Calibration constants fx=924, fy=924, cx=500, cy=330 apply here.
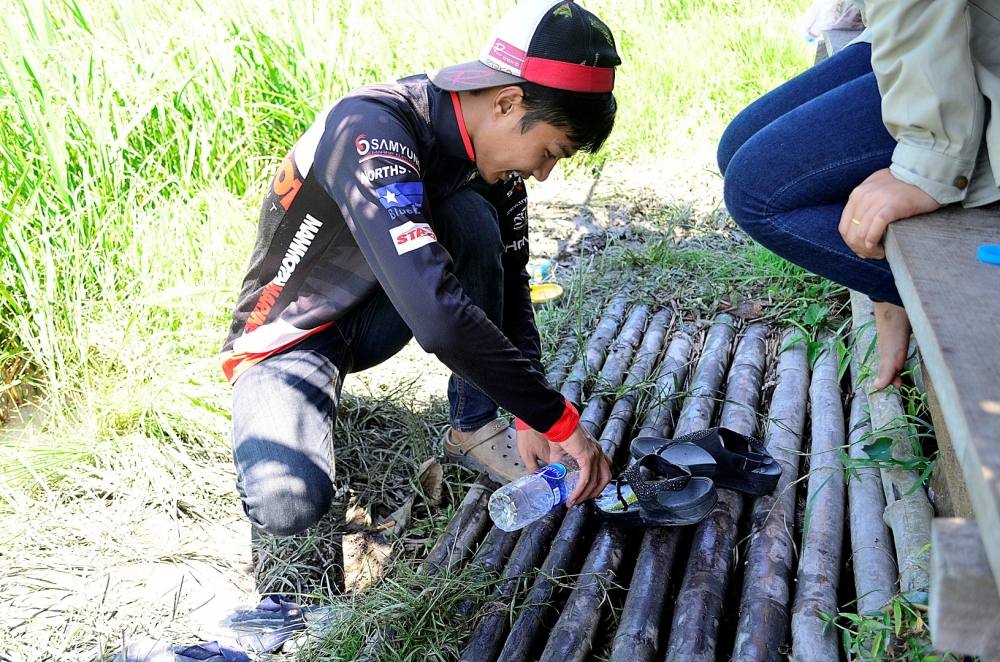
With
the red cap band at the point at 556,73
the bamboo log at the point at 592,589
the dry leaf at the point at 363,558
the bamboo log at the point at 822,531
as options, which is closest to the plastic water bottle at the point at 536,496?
the bamboo log at the point at 592,589

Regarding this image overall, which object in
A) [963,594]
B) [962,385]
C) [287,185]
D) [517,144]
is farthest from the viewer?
[287,185]

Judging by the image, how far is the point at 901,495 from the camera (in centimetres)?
210

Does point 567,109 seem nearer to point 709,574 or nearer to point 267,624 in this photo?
point 709,574

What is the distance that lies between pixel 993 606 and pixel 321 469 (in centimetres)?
172

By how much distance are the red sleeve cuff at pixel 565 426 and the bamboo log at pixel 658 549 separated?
1.13 feet

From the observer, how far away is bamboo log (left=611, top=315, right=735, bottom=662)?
1927mm

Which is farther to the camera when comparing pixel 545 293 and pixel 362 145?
pixel 545 293

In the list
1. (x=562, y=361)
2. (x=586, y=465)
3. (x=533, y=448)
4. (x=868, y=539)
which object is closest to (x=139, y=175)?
(x=562, y=361)

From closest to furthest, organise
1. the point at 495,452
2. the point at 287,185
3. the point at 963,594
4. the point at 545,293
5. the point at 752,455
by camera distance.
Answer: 1. the point at 963,594
2. the point at 752,455
3. the point at 287,185
4. the point at 495,452
5. the point at 545,293

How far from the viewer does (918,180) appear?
174 cm

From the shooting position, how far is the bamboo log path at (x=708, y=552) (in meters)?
1.91

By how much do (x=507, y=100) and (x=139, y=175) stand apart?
187 cm

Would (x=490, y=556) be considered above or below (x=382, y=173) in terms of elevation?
below

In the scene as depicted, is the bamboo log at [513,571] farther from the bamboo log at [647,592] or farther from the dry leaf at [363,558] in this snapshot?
the dry leaf at [363,558]
